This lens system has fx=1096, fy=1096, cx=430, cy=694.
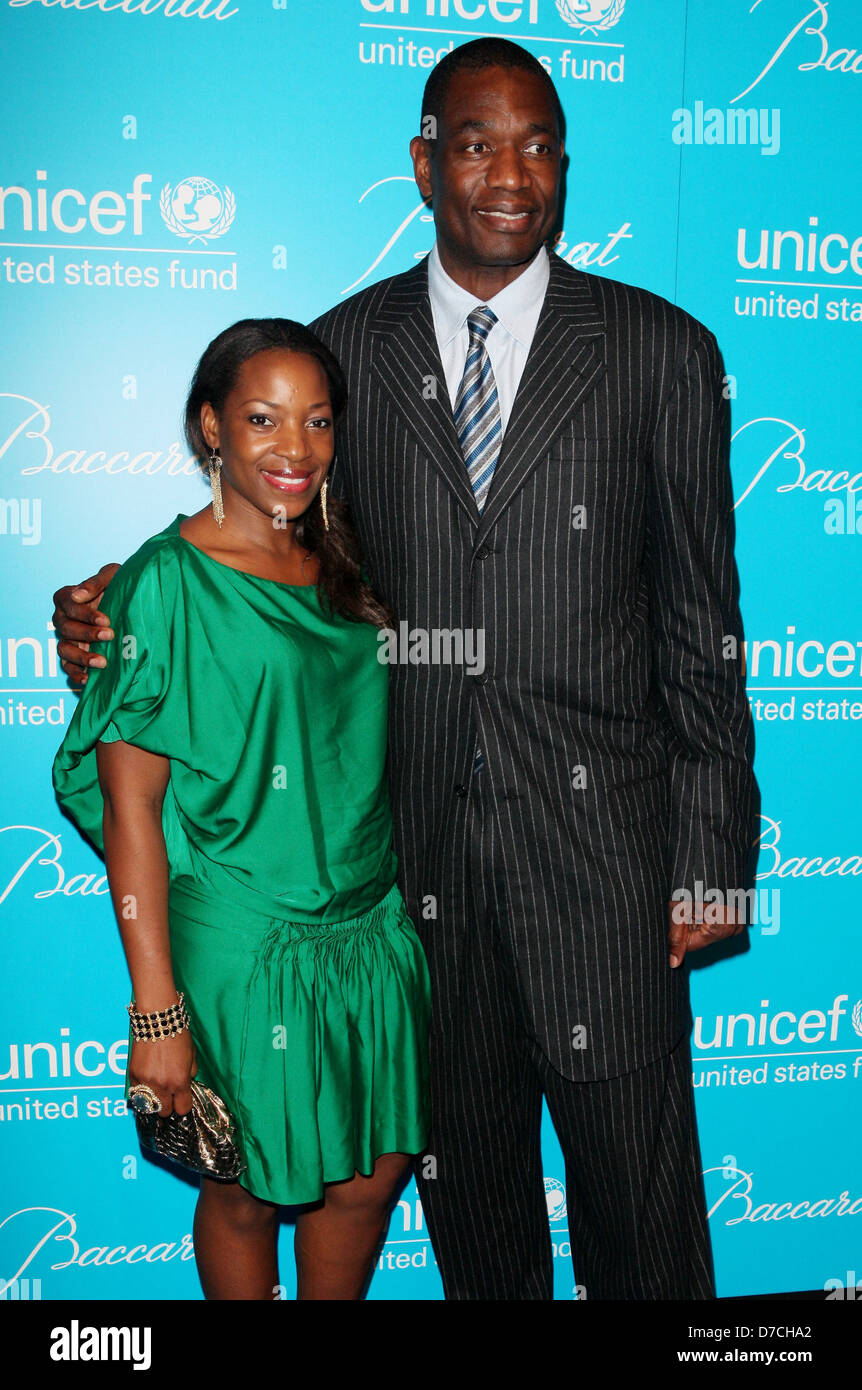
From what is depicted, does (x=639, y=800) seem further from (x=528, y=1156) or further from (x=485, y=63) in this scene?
(x=485, y=63)

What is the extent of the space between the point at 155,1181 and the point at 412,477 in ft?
5.39

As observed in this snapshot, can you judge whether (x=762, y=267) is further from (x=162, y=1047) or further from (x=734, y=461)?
(x=162, y=1047)

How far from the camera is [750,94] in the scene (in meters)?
2.24

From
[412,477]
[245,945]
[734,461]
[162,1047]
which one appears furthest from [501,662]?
[734,461]

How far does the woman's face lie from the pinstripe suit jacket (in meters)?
0.15

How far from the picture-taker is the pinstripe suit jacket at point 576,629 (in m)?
1.66

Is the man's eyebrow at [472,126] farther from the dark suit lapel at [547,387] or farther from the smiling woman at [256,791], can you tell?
the smiling woman at [256,791]

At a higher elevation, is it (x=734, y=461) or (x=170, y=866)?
(x=734, y=461)

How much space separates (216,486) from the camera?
Answer: 1645 mm

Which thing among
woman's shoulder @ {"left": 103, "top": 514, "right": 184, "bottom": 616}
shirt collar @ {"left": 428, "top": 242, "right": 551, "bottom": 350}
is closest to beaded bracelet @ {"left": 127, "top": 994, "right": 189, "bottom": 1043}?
woman's shoulder @ {"left": 103, "top": 514, "right": 184, "bottom": 616}

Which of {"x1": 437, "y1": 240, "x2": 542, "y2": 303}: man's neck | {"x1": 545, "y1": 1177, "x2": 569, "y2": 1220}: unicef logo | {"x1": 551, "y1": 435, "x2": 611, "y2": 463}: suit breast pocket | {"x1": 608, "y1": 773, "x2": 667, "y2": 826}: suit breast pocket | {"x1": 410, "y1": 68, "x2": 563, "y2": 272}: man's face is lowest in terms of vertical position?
{"x1": 545, "y1": 1177, "x2": 569, "y2": 1220}: unicef logo

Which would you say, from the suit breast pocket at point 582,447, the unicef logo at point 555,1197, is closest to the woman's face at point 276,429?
the suit breast pocket at point 582,447

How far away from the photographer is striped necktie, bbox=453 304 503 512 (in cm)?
168

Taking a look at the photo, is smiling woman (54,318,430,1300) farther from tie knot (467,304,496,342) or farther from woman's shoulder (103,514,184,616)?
tie knot (467,304,496,342)
